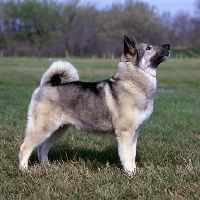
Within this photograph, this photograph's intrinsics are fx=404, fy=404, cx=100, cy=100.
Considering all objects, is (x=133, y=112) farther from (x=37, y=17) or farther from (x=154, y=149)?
(x=37, y=17)

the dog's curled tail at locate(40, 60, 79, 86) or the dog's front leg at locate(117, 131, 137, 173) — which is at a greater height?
the dog's curled tail at locate(40, 60, 79, 86)

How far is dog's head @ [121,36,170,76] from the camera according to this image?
5.33m

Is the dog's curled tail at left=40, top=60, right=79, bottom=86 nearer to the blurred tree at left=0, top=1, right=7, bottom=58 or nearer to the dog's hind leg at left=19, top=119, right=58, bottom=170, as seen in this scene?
the dog's hind leg at left=19, top=119, right=58, bottom=170

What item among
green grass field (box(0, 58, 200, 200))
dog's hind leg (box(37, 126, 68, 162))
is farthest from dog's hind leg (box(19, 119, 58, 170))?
dog's hind leg (box(37, 126, 68, 162))

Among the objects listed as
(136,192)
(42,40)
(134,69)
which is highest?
(134,69)

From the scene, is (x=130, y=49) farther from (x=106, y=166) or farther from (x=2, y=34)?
(x=2, y=34)

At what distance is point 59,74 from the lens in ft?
19.3

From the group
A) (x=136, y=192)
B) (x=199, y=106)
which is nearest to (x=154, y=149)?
(x=136, y=192)

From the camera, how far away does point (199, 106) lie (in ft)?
38.8

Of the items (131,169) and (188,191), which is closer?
(188,191)

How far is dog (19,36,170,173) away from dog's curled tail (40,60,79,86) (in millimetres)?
15

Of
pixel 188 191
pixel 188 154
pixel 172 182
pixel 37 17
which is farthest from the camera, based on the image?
pixel 37 17

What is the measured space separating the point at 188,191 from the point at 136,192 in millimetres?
544

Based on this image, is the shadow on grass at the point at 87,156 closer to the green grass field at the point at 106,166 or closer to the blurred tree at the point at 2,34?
the green grass field at the point at 106,166
